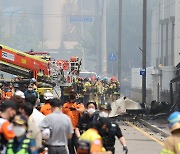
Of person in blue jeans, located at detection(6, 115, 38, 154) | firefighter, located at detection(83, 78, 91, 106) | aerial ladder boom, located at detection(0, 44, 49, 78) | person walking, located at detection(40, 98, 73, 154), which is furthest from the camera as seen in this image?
firefighter, located at detection(83, 78, 91, 106)

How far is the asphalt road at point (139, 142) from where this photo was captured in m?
20.5

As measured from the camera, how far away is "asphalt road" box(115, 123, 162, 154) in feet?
67.2

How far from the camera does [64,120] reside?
11.8 m

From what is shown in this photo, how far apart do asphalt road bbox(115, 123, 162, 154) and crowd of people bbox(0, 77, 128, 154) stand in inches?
221

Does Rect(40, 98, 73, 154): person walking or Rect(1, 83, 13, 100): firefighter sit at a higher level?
Rect(40, 98, 73, 154): person walking

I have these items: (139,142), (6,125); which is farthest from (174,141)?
(139,142)

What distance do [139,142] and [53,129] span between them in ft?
39.0

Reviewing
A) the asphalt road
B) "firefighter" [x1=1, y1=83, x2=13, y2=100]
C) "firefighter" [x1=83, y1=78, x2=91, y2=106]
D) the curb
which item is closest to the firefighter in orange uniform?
the asphalt road

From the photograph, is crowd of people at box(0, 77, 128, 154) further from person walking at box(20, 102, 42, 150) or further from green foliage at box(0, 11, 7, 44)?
green foliage at box(0, 11, 7, 44)

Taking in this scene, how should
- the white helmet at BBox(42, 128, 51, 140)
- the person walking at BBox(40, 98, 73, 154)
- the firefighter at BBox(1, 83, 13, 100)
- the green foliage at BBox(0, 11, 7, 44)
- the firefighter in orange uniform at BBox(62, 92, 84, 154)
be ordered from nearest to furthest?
the white helmet at BBox(42, 128, 51, 140), the person walking at BBox(40, 98, 73, 154), the firefighter in orange uniform at BBox(62, 92, 84, 154), the firefighter at BBox(1, 83, 13, 100), the green foliage at BBox(0, 11, 7, 44)

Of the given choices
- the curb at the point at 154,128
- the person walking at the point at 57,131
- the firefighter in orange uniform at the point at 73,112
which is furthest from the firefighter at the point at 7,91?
the person walking at the point at 57,131

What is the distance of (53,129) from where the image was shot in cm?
1166

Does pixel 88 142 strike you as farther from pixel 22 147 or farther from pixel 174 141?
pixel 174 141

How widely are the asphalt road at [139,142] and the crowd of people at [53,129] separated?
5.62m
